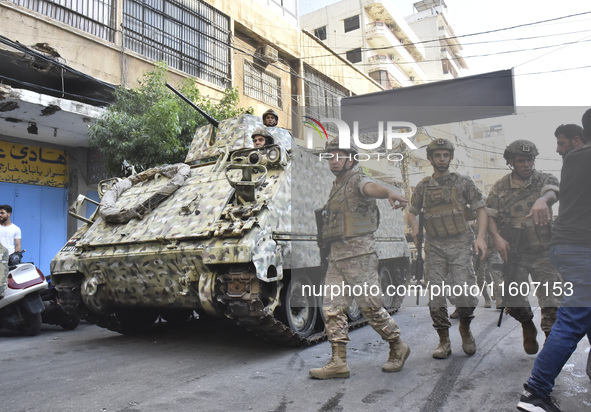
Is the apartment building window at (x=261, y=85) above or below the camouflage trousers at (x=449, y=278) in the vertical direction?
above

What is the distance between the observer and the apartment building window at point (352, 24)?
96.1 ft

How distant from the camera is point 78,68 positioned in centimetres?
947

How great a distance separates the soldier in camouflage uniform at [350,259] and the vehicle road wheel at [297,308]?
1039mm

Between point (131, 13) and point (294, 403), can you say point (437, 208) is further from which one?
point (131, 13)

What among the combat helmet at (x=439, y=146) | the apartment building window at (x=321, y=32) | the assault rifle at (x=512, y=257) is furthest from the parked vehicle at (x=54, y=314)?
the apartment building window at (x=321, y=32)

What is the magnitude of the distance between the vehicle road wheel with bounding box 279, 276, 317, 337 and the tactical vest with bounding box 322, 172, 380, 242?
1118 mm

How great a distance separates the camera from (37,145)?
10.3m

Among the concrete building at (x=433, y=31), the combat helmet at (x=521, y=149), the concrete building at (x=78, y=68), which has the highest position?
the concrete building at (x=433, y=31)

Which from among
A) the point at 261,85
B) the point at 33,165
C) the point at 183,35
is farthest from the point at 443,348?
the point at 261,85

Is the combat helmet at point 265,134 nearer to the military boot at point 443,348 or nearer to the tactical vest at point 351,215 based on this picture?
the tactical vest at point 351,215

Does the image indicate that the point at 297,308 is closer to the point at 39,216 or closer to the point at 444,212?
the point at 444,212

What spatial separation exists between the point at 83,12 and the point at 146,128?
349cm

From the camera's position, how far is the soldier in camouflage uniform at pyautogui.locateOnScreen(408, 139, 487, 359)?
3.92m

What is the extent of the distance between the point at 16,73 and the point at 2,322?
4964 millimetres
